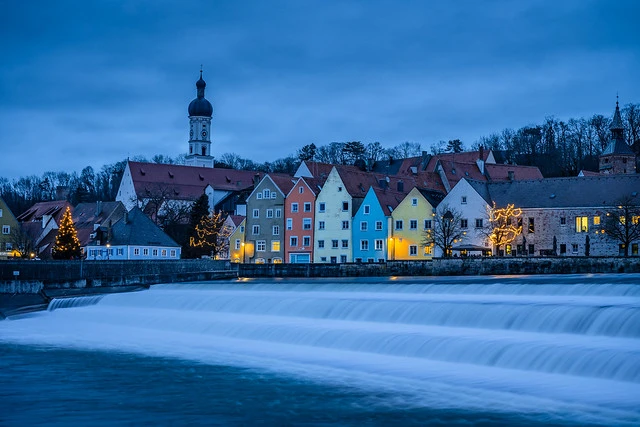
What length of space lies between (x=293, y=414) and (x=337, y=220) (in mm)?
53634

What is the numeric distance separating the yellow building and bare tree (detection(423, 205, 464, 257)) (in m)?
0.76

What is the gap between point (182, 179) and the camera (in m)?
120

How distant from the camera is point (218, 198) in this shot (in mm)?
117188

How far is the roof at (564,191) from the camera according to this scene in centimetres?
6191

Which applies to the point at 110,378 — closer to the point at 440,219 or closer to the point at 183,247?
the point at 440,219

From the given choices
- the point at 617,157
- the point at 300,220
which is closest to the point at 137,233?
the point at 300,220

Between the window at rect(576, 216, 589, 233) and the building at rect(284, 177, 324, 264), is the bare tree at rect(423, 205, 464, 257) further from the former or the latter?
the building at rect(284, 177, 324, 264)

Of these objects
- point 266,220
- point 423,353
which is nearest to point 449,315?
point 423,353

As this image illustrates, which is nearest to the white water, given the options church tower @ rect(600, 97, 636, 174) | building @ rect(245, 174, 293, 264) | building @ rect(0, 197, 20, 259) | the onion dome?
building @ rect(245, 174, 293, 264)

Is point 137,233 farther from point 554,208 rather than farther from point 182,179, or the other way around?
point 182,179

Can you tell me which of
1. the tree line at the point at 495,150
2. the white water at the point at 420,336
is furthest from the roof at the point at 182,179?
the white water at the point at 420,336

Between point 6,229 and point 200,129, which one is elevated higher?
point 200,129

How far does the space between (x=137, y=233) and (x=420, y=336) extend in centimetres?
4463

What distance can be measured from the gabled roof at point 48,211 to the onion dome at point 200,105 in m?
56.6
